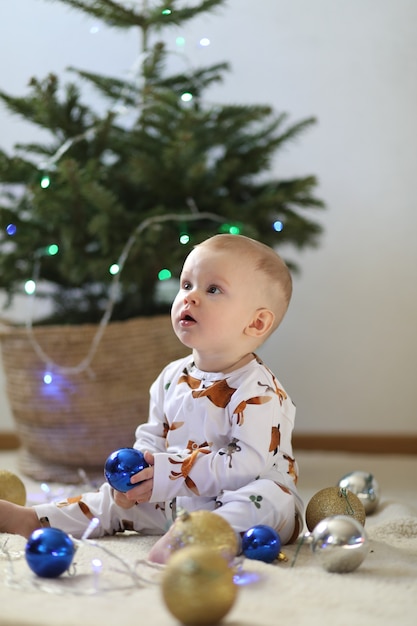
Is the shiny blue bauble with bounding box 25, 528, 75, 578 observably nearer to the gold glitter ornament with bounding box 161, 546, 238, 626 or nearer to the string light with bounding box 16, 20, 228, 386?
the gold glitter ornament with bounding box 161, 546, 238, 626

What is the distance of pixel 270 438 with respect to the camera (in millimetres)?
1291

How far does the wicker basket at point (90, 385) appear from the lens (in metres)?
1.99

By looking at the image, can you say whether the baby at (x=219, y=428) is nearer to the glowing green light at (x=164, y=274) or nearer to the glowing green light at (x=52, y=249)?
the glowing green light at (x=164, y=274)

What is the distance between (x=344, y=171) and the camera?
2.49 meters

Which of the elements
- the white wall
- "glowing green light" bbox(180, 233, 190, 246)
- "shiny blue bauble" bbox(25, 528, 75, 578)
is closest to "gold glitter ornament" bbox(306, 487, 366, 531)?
"shiny blue bauble" bbox(25, 528, 75, 578)

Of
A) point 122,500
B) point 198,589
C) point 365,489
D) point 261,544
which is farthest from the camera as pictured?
point 365,489

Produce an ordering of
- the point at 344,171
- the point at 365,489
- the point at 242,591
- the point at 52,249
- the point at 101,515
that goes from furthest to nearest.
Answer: the point at 344,171 < the point at 52,249 < the point at 365,489 < the point at 101,515 < the point at 242,591

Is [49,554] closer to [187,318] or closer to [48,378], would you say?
[187,318]

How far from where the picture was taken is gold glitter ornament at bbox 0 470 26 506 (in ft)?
4.77

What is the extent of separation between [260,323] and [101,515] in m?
0.39

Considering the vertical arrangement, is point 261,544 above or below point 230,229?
below

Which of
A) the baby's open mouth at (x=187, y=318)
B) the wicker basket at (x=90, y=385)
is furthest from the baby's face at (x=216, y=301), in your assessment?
the wicker basket at (x=90, y=385)

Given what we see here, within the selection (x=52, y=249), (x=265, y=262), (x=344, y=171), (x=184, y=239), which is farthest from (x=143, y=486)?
(x=344, y=171)

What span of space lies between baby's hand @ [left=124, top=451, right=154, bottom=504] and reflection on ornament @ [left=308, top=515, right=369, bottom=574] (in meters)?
0.25
